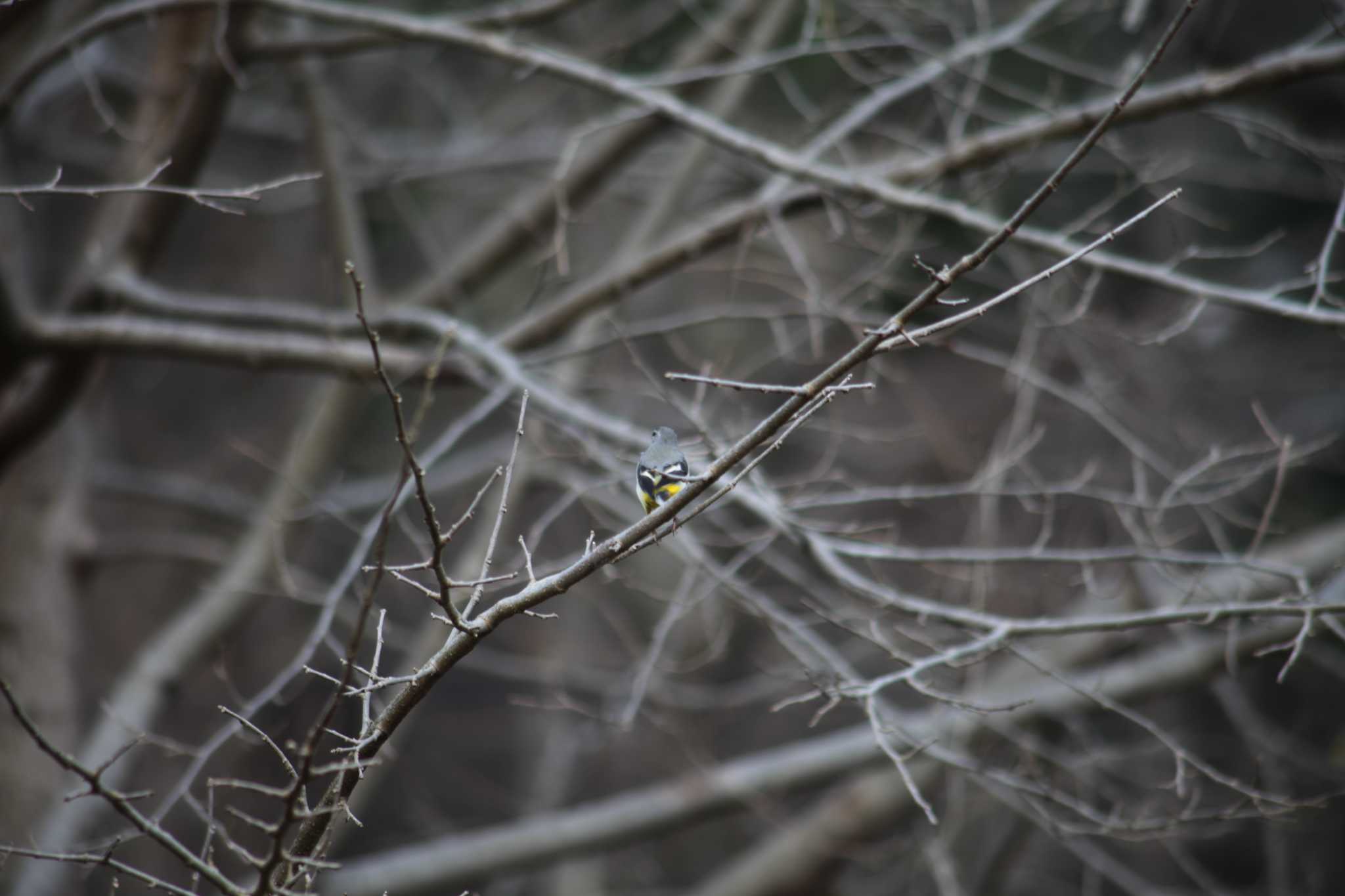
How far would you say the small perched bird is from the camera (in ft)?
7.34

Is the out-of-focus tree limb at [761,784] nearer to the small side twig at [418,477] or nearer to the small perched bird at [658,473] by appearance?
the small perched bird at [658,473]

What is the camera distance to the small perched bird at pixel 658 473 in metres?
2.24

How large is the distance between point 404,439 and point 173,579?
7.60m

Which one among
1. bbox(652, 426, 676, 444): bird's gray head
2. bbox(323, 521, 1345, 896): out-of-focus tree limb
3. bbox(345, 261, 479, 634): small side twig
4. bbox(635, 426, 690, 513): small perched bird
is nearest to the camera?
bbox(345, 261, 479, 634): small side twig

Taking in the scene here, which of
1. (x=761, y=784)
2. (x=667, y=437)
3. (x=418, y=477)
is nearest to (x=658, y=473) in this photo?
(x=667, y=437)

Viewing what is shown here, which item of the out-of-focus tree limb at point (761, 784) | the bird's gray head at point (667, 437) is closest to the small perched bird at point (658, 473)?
the bird's gray head at point (667, 437)

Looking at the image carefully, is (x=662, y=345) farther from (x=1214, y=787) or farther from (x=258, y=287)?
(x=1214, y=787)

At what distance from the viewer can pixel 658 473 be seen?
214 cm

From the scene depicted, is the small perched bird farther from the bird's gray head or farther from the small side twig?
the small side twig

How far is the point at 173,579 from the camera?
325 inches

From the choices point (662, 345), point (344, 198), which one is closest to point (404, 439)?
point (344, 198)

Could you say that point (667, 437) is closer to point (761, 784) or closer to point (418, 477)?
point (418, 477)

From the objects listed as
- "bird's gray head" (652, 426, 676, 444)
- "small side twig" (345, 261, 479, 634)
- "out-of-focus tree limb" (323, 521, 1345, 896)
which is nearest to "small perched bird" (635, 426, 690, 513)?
"bird's gray head" (652, 426, 676, 444)

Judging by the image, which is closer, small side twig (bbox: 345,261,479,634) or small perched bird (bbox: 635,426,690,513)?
small side twig (bbox: 345,261,479,634)
